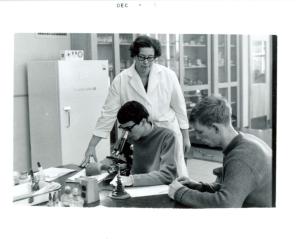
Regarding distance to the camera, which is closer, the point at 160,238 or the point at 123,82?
the point at 160,238

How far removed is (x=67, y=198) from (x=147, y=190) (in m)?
0.28

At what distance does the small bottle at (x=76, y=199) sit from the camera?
1.24 m

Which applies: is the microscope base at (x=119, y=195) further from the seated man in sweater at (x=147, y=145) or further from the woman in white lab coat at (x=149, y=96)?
the woman in white lab coat at (x=149, y=96)

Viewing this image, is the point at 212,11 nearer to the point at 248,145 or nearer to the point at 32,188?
the point at 248,145

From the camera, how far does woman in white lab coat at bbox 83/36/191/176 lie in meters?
1.44

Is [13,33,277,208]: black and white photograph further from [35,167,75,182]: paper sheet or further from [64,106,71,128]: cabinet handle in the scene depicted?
[64,106,71,128]: cabinet handle

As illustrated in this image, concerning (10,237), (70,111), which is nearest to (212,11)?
(10,237)

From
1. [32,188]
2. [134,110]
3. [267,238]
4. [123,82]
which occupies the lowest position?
[267,238]

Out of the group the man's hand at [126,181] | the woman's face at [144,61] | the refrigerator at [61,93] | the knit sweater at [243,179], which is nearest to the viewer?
the knit sweater at [243,179]

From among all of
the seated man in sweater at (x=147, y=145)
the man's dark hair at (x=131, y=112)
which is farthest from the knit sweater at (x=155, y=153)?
the man's dark hair at (x=131, y=112)

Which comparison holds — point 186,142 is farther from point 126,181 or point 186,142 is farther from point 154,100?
point 126,181

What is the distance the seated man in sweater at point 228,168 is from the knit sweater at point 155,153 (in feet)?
→ 0.70

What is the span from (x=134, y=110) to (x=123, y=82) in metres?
0.12

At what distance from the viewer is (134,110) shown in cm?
145
